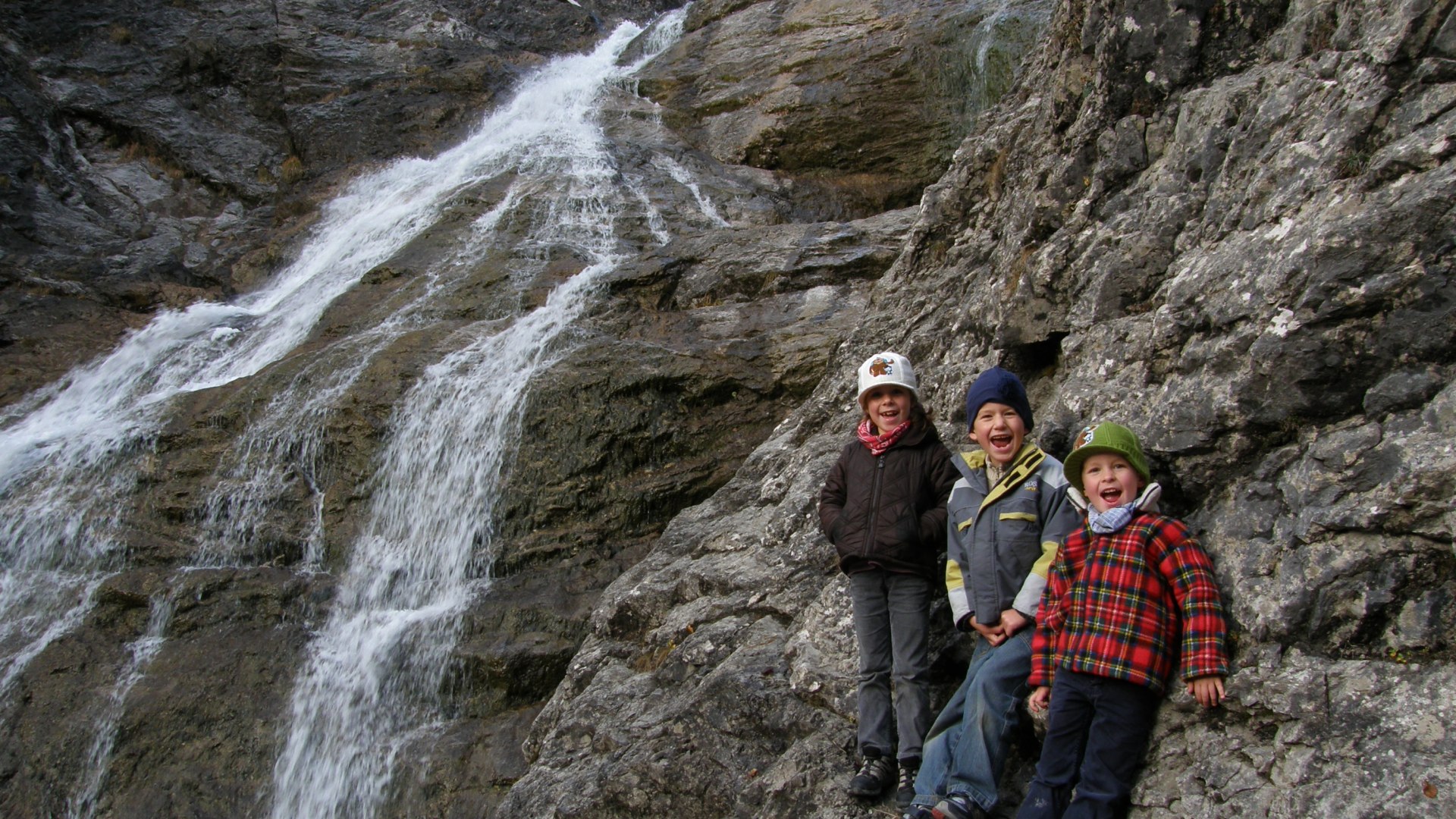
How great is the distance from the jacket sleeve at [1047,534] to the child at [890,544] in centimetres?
55

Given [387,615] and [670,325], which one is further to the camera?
[670,325]

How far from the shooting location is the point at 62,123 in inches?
794

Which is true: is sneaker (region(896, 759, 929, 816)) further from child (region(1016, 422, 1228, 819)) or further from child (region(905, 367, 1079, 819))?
child (region(1016, 422, 1228, 819))

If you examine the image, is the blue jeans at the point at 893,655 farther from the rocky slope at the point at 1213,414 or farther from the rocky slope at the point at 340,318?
the rocky slope at the point at 340,318

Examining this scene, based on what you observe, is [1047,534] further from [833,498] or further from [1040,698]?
[833,498]

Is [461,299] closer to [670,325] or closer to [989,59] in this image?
[670,325]

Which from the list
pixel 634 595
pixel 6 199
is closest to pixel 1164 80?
pixel 634 595

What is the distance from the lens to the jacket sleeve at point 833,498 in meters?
5.03

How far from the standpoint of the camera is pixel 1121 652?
356 cm

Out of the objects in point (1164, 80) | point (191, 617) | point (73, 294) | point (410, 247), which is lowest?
point (191, 617)

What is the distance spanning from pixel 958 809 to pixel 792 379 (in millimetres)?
7494

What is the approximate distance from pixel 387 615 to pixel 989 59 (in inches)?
578

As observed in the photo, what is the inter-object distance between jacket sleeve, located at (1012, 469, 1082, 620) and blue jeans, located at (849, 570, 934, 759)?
21.7 inches

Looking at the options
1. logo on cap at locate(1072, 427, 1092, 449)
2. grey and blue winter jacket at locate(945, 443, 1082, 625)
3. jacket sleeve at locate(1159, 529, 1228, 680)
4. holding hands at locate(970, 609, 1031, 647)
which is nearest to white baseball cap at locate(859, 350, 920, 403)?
grey and blue winter jacket at locate(945, 443, 1082, 625)
